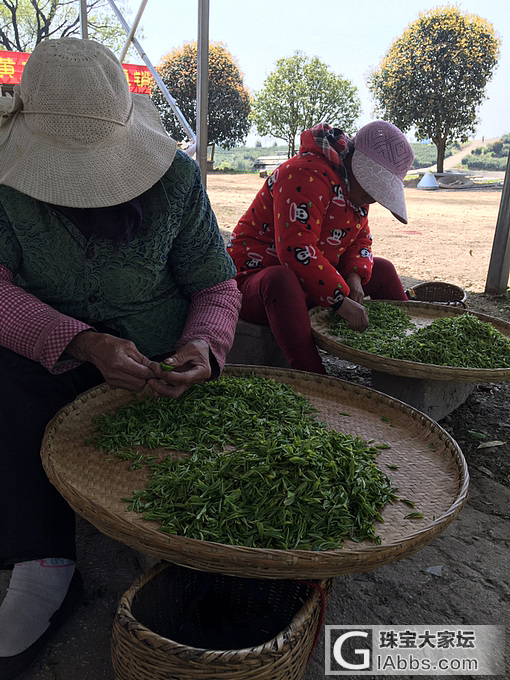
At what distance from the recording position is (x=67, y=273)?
5.49ft

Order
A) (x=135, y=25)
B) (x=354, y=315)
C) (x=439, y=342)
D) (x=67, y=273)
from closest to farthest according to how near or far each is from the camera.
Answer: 1. (x=67, y=273)
2. (x=439, y=342)
3. (x=354, y=315)
4. (x=135, y=25)

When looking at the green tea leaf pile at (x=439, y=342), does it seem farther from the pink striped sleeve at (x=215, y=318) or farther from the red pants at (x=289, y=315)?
the pink striped sleeve at (x=215, y=318)

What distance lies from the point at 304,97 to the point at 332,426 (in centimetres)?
1519

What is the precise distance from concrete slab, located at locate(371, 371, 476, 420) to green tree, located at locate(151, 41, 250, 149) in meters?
14.0

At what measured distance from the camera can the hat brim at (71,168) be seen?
1.45 meters

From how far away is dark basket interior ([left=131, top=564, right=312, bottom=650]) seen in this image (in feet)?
4.59

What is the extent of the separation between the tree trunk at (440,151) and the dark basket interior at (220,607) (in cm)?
1610

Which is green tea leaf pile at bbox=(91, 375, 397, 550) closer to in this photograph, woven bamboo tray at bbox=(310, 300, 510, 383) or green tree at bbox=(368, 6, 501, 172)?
woven bamboo tray at bbox=(310, 300, 510, 383)

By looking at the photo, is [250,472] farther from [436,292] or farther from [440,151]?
[440,151]

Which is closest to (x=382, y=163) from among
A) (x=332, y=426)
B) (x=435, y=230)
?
(x=332, y=426)

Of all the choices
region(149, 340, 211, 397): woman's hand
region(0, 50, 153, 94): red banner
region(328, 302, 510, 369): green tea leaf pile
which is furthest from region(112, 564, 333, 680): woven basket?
region(0, 50, 153, 94): red banner

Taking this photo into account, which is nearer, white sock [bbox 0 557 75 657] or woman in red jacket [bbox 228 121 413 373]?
white sock [bbox 0 557 75 657]

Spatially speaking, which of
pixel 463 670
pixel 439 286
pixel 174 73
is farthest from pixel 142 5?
pixel 174 73

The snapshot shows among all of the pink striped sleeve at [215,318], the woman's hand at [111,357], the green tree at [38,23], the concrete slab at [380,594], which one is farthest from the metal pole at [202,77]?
the green tree at [38,23]
